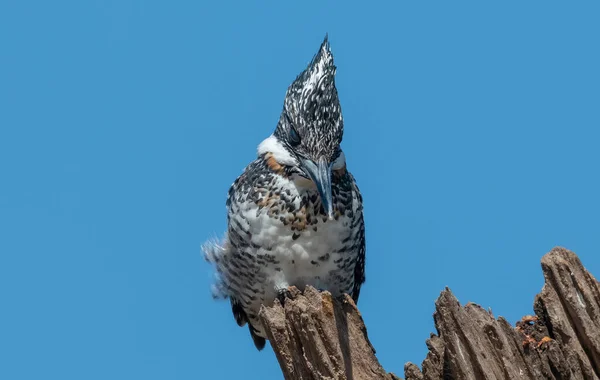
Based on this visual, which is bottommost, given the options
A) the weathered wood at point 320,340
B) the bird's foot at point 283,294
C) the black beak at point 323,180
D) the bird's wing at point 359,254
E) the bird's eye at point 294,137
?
the weathered wood at point 320,340

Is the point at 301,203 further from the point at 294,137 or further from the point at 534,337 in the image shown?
the point at 534,337

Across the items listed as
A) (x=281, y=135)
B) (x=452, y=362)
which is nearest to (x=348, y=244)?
(x=281, y=135)

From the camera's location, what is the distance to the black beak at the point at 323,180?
21.7ft

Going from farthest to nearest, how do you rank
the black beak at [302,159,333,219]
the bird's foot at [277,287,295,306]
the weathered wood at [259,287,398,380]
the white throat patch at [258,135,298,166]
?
the bird's foot at [277,287,295,306], the white throat patch at [258,135,298,166], the black beak at [302,159,333,219], the weathered wood at [259,287,398,380]

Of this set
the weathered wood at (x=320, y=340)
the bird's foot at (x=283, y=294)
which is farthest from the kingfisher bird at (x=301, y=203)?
the weathered wood at (x=320, y=340)

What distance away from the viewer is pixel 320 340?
241 inches

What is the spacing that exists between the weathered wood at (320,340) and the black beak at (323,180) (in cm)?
61

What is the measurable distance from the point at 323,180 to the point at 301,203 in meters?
0.44

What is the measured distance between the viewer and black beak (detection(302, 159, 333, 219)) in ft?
21.7

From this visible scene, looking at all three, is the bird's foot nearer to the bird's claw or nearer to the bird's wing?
the bird's claw

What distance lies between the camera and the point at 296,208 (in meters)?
7.02

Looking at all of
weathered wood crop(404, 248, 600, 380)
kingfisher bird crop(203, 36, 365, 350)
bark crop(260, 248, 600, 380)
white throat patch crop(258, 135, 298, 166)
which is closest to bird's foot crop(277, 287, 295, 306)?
kingfisher bird crop(203, 36, 365, 350)

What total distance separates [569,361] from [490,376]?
0.48 metres

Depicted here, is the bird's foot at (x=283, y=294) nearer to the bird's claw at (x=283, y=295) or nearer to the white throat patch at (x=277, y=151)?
the bird's claw at (x=283, y=295)
